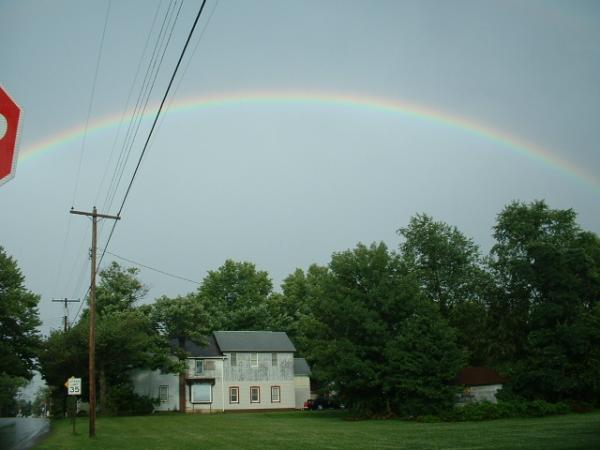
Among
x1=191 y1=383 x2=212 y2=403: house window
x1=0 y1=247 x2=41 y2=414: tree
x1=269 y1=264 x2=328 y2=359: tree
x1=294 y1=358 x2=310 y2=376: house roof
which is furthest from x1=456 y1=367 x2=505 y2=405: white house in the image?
x1=0 y1=247 x2=41 y2=414: tree

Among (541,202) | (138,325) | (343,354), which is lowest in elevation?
(343,354)

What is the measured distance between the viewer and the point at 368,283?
144 feet

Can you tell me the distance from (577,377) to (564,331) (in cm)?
331

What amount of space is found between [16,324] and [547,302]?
1847 inches

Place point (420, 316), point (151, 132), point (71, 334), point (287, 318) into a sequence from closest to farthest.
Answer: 1. point (151, 132)
2. point (420, 316)
3. point (71, 334)
4. point (287, 318)

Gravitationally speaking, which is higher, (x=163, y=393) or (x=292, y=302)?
(x=292, y=302)

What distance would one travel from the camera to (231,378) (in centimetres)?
5966

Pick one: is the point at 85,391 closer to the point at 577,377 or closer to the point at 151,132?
the point at 577,377

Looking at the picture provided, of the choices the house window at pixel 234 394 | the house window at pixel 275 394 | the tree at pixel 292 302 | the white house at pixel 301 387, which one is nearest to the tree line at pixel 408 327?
the house window at pixel 234 394

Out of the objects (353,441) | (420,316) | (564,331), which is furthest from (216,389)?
(353,441)

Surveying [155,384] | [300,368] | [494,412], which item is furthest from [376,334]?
[300,368]

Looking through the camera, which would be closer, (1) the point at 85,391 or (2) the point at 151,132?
(2) the point at 151,132

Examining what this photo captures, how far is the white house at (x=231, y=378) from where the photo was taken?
58.1 metres

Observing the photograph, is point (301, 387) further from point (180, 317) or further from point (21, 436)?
point (21, 436)
